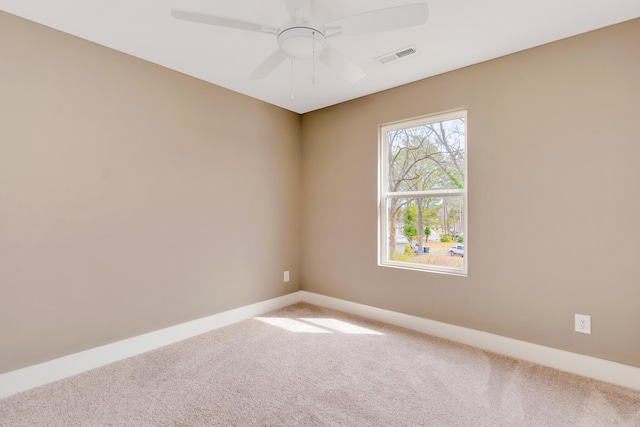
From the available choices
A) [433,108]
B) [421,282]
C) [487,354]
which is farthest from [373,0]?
[487,354]

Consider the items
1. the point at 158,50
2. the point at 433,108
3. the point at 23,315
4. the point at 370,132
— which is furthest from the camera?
the point at 370,132

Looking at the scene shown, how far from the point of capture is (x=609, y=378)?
2109 mm

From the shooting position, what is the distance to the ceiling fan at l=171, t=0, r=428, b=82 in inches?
59.9

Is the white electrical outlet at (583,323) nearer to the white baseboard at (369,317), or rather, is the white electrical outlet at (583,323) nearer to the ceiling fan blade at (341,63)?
the white baseboard at (369,317)

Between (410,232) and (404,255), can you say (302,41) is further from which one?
(404,255)

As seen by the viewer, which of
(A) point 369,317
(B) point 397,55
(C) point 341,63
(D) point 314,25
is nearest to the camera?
(D) point 314,25

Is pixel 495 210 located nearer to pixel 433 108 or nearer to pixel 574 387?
pixel 433 108

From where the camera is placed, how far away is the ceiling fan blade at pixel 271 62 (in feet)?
6.31

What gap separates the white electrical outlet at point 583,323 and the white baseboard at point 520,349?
178 mm

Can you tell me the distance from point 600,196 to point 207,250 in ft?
10.4

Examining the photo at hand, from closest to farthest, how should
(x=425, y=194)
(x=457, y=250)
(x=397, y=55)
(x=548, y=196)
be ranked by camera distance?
1. (x=548, y=196)
2. (x=397, y=55)
3. (x=457, y=250)
4. (x=425, y=194)

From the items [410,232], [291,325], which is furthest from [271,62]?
[291,325]

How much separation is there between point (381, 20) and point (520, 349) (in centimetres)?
255

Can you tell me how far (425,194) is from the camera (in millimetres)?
3059
